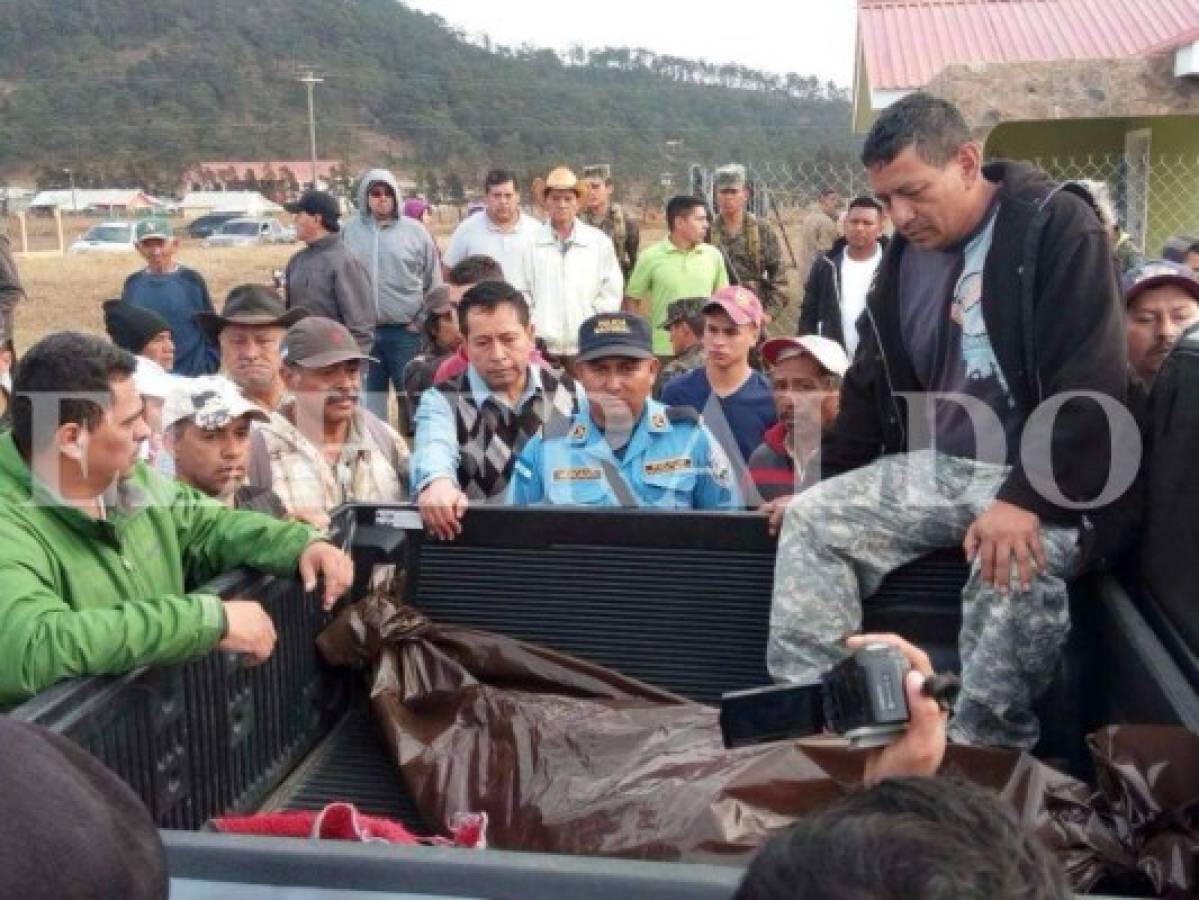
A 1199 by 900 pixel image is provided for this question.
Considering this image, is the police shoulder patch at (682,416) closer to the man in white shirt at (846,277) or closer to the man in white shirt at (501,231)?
the man in white shirt at (846,277)

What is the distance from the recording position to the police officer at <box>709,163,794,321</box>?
7845 mm

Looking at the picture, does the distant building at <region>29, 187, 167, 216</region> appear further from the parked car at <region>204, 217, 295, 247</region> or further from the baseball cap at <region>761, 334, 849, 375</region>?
the baseball cap at <region>761, 334, 849, 375</region>

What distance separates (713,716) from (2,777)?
71.3 inches

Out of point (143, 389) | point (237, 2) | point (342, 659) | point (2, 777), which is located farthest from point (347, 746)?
point (237, 2)

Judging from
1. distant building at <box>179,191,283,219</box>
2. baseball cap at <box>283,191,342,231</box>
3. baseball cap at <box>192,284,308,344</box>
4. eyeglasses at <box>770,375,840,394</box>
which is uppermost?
distant building at <box>179,191,283,219</box>

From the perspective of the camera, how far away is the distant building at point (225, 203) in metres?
56.6

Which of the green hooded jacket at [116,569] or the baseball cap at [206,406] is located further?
Answer: the baseball cap at [206,406]

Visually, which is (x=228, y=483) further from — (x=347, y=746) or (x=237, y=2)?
(x=237, y=2)

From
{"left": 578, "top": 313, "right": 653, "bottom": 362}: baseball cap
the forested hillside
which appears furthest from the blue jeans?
the forested hillside

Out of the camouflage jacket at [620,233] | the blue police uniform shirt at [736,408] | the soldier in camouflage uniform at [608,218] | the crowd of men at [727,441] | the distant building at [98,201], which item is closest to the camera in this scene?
the crowd of men at [727,441]

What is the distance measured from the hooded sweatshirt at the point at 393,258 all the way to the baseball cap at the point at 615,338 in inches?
149

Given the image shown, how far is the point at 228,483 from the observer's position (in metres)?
3.18

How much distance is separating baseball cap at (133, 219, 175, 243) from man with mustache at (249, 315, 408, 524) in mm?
3609

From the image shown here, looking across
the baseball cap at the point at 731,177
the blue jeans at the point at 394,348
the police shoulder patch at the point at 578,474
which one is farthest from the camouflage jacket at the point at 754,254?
the police shoulder patch at the point at 578,474
